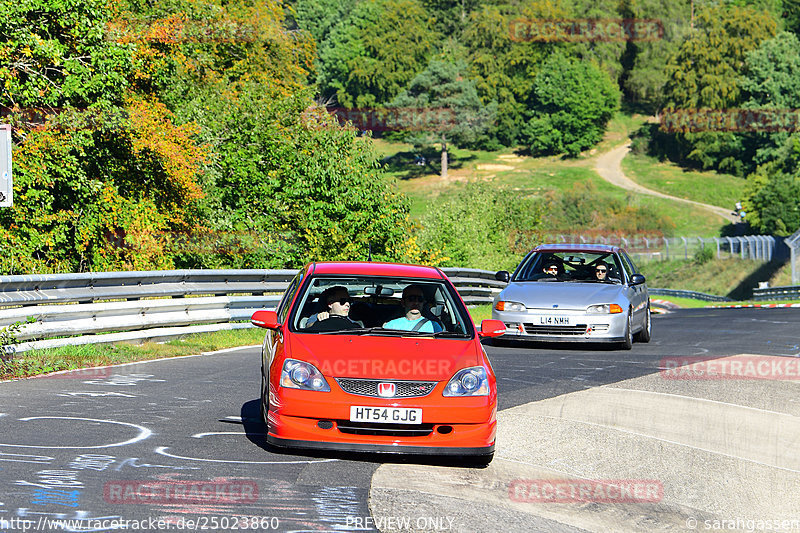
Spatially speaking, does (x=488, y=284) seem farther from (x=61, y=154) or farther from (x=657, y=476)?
(x=657, y=476)

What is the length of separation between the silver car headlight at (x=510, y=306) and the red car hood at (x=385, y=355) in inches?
306

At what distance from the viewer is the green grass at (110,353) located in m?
11.9

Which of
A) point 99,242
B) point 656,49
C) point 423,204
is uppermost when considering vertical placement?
point 99,242

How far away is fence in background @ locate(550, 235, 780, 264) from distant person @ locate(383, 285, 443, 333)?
2481 inches

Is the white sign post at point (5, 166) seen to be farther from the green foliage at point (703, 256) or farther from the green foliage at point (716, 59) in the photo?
the green foliage at point (716, 59)

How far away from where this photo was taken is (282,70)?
37.2 metres

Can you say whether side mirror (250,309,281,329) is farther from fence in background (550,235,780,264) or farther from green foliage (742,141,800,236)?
green foliage (742,141,800,236)

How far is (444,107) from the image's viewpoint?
4978 inches

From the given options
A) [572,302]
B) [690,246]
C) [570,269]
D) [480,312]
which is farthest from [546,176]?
[572,302]

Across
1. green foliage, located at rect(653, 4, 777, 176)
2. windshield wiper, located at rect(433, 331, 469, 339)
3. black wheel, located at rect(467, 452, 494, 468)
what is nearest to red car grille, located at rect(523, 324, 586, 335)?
windshield wiper, located at rect(433, 331, 469, 339)

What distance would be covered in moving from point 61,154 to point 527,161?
112 meters

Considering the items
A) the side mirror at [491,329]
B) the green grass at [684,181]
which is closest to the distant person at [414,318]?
the side mirror at [491,329]

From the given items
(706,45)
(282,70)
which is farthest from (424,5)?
(282,70)

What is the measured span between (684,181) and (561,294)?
10530cm
